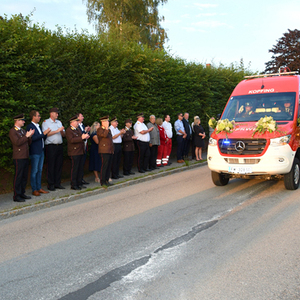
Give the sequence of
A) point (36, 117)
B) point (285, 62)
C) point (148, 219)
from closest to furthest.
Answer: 1. point (148, 219)
2. point (36, 117)
3. point (285, 62)

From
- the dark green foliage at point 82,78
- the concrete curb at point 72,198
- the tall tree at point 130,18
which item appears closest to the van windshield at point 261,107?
the concrete curb at point 72,198

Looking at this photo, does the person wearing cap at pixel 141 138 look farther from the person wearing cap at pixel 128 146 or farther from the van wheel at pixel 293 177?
the van wheel at pixel 293 177

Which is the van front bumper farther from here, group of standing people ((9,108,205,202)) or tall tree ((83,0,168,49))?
tall tree ((83,0,168,49))

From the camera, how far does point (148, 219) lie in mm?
7016

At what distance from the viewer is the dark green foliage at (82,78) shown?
9.37m

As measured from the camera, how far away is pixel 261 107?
390 inches

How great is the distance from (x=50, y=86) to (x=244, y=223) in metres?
6.90

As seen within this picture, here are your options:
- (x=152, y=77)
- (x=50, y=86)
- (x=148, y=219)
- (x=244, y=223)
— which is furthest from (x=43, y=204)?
(x=152, y=77)

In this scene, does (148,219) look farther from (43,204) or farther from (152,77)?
(152,77)

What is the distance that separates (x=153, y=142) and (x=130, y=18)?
22.2 m

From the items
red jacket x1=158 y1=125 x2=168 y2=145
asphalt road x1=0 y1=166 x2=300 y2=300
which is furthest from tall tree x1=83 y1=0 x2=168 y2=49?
asphalt road x1=0 y1=166 x2=300 y2=300

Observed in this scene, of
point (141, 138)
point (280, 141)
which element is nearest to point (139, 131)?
point (141, 138)

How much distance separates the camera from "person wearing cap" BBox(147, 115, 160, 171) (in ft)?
45.3

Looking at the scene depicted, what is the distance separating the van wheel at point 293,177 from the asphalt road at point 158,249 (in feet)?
0.63
